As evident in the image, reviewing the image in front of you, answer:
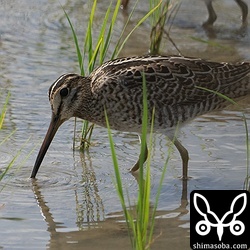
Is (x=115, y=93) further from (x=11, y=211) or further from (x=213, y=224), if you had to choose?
(x=213, y=224)

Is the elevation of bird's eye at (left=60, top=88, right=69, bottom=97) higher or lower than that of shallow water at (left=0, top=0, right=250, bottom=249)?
higher

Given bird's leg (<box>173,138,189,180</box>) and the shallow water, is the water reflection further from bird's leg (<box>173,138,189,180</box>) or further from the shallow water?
bird's leg (<box>173,138,189,180</box>)

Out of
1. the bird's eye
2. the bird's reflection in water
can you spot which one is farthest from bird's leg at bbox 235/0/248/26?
the bird's reflection in water

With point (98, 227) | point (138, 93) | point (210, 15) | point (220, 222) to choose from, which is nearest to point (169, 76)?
point (138, 93)

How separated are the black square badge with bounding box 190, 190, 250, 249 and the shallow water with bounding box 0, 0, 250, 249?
163 mm

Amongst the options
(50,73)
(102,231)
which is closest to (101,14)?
(50,73)

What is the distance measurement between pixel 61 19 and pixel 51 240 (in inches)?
232

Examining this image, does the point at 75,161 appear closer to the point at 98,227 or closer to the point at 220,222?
the point at 98,227

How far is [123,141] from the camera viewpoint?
8.31m

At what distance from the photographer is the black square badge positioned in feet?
19.8

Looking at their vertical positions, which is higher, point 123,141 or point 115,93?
point 115,93

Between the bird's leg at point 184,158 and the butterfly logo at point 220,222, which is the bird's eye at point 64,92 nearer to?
the bird's leg at point 184,158

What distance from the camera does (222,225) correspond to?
19.7 ft

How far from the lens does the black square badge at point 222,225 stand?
6023mm
